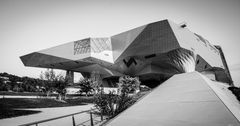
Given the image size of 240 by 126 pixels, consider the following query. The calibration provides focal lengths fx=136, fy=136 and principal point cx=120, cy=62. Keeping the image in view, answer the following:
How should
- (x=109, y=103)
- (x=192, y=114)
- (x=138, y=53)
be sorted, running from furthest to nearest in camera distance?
(x=138, y=53) < (x=109, y=103) < (x=192, y=114)

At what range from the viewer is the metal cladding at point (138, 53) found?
1633 inches

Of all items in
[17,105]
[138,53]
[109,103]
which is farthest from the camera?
[138,53]

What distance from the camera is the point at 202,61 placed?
157ft

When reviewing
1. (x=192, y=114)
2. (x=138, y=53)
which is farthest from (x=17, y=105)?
(x=138, y=53)

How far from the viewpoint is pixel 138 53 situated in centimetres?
4684

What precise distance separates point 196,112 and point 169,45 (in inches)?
1551

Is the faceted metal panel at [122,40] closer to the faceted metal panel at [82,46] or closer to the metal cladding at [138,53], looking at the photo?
the metal cladding at [138,53]

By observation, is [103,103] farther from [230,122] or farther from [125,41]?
[125,41]

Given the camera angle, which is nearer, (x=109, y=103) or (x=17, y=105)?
(x=109, y=103)

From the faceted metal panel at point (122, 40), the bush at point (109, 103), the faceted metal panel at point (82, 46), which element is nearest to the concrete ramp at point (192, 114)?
the bush at point (109, 103)

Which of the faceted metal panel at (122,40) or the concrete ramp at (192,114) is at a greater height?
the faceted metal panel at (122,40)

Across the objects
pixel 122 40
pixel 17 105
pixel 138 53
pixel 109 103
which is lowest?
pixel 17 105

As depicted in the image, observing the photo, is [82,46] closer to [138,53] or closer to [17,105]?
[138,53]

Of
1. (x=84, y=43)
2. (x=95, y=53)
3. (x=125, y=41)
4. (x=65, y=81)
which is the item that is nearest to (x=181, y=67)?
(x=125, y=41)
